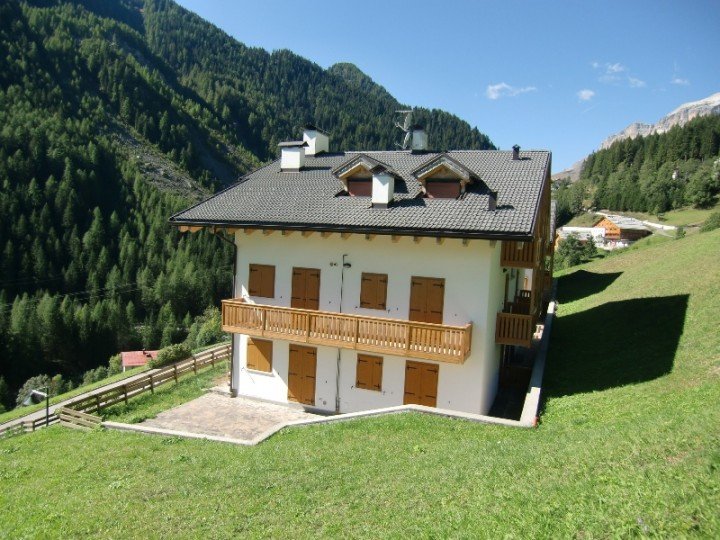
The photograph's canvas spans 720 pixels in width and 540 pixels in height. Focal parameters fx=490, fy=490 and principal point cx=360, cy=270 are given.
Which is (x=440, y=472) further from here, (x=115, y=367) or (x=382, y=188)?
(x=115, y=367)

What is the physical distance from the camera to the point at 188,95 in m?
193

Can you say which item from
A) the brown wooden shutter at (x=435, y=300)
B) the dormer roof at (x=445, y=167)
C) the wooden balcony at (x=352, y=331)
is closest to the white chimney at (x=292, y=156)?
the wooden balcony at (x=352, y=331)

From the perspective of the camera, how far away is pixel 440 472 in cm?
852

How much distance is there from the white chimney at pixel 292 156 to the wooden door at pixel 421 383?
9611 mm

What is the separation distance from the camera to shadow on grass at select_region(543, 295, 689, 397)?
43.9 feet

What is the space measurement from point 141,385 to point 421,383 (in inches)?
479

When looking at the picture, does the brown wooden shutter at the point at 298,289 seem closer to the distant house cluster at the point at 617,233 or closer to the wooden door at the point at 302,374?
the wooden door at the point at 302,374

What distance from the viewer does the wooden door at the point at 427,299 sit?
14.6 meters

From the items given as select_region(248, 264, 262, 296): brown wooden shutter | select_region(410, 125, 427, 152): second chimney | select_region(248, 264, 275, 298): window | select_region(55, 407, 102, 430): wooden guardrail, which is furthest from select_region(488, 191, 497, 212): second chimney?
select_region(55, 407, 102, 430): wooden guardrail

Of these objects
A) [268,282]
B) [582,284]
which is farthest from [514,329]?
[582,284]

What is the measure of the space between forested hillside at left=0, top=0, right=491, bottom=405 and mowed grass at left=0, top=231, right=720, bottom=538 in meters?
68.0

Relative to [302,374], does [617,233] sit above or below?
above

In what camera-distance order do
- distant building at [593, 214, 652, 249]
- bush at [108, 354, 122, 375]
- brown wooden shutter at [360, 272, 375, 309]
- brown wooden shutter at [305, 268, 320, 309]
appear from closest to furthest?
1. brown wooden shutter at [360, 272, 375, 309]
2. brown wooden shutter at [305, 268, 320, 309]
3. bush at [108, 354, 122, 375]
4. distant building at [593, 214, 652, 249]

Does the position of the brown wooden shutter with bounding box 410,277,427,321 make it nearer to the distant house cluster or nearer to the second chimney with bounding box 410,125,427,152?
the second chimney with bounding box 410,125,427,152
